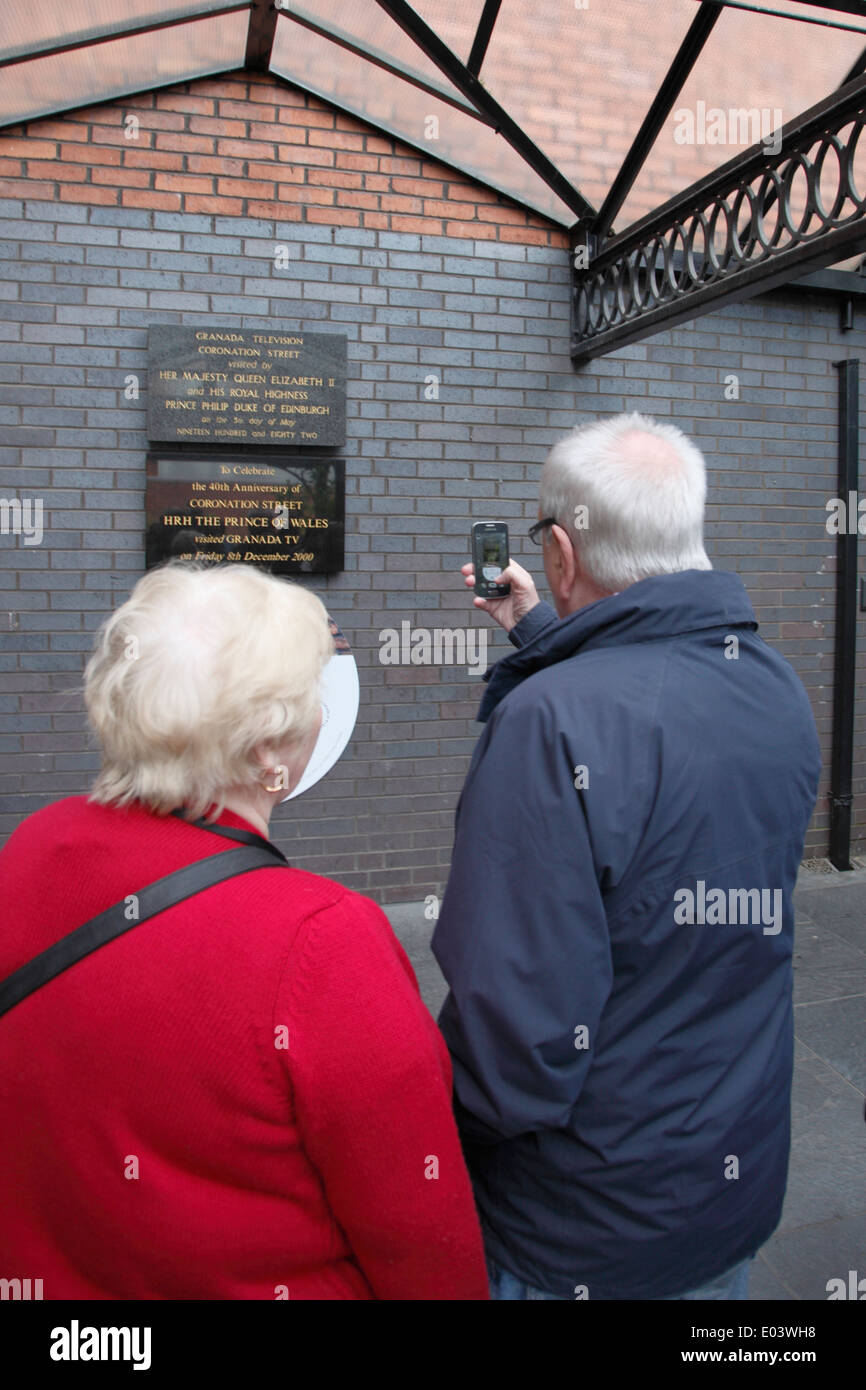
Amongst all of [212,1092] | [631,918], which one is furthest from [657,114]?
[212,1092]

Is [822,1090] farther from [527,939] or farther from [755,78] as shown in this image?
[755,78]

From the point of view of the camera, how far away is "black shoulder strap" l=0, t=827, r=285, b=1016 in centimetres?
106

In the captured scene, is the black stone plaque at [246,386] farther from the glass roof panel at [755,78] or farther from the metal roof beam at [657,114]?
the glass roof panel at [755,78]

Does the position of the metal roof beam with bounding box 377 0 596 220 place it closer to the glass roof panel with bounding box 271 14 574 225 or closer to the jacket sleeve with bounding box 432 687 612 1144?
the glass roof panel with bounding box 271 14 574 225

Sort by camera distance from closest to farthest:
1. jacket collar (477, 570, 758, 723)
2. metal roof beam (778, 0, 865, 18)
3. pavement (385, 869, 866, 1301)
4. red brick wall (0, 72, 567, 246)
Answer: jacket collar (477, 570, 758, 723) → pavement (385, 869, 866, 1301) → metal roof beam (778, 0, 865, 18) → red brick wall (0, 72, 567, 246)

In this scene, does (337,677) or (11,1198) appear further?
(337,677)

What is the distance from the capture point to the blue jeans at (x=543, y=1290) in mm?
1367

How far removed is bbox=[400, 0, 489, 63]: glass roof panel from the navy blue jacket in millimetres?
3457

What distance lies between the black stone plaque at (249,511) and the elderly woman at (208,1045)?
3176 millimetres

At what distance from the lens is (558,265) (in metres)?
4.65

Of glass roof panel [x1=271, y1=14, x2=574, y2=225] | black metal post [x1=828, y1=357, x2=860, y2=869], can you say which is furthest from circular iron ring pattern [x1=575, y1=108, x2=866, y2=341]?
black metal post [x1=828, y1=357, x2=860, y2=869]

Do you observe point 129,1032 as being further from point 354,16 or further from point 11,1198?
point 354,16
